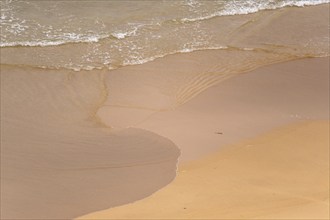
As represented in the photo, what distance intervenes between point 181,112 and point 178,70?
1371 mm

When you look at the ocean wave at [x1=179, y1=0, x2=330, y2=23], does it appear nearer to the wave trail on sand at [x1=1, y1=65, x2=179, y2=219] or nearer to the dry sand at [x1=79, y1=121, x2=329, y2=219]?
the wave trail on sand at [x1=1, y1=65, x2=179, y2=219]

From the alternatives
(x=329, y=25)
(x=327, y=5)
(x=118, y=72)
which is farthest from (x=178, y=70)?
(x=327, y=5)

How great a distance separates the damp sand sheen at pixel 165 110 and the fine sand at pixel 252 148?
0.07 feet

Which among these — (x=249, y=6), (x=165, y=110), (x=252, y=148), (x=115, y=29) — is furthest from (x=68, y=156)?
(x=249, y=6)

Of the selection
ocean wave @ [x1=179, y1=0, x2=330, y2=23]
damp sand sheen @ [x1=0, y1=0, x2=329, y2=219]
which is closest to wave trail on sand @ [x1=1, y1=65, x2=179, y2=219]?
damp sand sheen @ [x1=0, y1=0, x2=329, y2=219]

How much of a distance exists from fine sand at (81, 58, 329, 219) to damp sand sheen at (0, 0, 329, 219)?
22 mm

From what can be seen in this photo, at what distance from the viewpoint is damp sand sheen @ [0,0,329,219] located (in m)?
6.67

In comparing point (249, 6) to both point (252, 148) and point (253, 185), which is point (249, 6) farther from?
point (253, 185)

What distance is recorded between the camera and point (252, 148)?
7566mm

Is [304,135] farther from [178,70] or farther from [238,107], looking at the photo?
[178,70]

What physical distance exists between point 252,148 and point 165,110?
5.01ft

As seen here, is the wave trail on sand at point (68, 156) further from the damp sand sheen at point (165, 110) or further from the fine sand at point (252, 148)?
the fine sand at point (252, 148)

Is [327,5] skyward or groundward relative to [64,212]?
skyward

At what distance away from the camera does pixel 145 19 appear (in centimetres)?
1131
